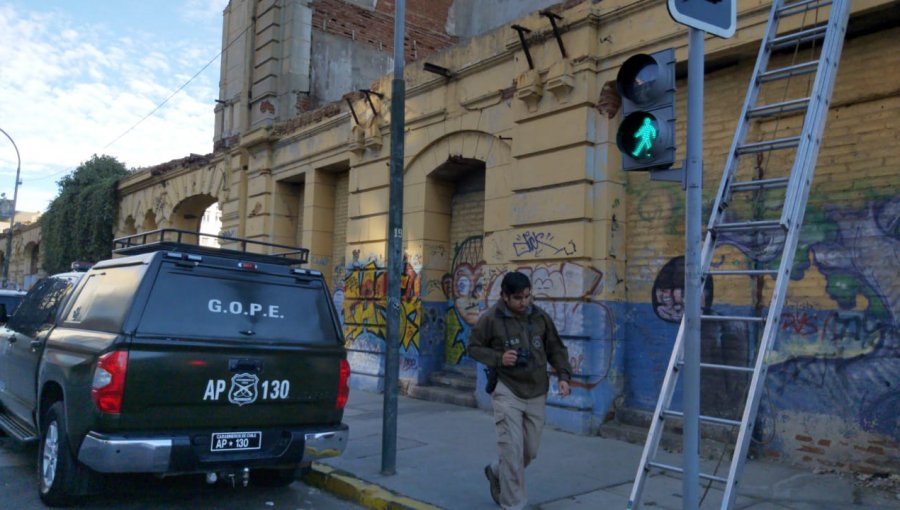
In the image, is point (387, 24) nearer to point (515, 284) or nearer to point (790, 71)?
point (790, 71)

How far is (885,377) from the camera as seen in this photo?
6.57 meters

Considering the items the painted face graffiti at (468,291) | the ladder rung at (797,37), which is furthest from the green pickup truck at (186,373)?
the painted face graffiti at (468,291)

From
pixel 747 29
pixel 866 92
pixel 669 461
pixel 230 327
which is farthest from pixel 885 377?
pixel 230 327

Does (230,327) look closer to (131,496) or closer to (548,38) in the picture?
(131,496)

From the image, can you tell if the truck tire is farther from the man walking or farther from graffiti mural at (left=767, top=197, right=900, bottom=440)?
graffiti mural at (left=767, top=197, right=900, bottom=440)

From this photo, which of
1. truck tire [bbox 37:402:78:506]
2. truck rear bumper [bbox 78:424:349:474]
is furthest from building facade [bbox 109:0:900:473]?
truck tire [bbox 37:402:78:506]

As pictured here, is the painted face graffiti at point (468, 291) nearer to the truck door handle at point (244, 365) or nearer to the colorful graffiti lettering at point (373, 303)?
the colorful graffiti lettering at point (373, 303)

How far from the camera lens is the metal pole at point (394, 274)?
6758 millimetres

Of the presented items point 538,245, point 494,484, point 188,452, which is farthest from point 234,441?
point 538,245

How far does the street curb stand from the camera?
585cm

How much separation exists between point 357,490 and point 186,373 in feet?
6.55

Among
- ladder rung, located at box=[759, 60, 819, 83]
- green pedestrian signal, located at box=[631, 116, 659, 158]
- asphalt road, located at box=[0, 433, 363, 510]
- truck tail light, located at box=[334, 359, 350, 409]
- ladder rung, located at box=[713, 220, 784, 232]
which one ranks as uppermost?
ladder rung, located at box=[759, 60, 819, 83]

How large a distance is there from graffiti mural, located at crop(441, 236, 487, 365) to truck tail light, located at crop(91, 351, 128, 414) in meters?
6.75

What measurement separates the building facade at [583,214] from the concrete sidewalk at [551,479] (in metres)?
0.61
